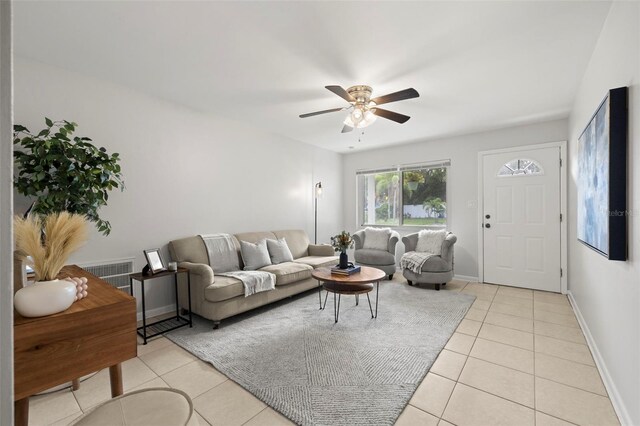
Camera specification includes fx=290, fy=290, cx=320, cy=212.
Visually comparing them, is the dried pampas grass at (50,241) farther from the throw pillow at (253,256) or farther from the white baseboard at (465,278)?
the white baseboard at (465,278)

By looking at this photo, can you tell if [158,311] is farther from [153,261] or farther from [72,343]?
[72,343]

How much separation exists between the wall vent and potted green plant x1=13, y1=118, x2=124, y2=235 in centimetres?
68

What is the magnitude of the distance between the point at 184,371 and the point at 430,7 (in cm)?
307

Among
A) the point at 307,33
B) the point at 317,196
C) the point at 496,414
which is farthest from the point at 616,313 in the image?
the point at 317,196

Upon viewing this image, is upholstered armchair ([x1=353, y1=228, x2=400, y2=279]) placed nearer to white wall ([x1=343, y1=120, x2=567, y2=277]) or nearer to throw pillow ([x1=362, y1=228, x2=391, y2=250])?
throw pillow ([x1=362, y1=228, x2=391, y2=250])

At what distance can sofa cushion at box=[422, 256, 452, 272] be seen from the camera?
14.0ft

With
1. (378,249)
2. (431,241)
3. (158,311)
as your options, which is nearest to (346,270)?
(378,249)

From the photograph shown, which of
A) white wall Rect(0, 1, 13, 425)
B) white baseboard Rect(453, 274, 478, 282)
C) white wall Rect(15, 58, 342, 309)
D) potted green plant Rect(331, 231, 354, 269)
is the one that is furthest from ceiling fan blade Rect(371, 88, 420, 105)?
white baseboard Rect(453, 274, 478, 282)

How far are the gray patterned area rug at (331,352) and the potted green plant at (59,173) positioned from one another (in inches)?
57.6

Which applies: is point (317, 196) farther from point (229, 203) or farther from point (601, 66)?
point (601, 66)

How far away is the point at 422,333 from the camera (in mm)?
2809

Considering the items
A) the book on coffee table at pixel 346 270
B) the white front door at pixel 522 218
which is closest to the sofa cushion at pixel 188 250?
the book on coffee table at pixel 346 270

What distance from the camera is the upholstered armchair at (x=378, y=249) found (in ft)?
15.9

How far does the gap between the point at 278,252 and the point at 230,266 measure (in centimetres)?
75
